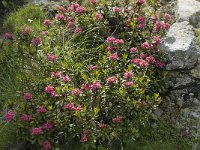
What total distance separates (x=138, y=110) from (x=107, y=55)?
1021 mm

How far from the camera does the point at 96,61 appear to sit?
6.29 meters

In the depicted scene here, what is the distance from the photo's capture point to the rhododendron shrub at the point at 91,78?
5.14m

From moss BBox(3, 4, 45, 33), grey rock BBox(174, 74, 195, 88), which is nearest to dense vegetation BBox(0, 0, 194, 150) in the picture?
grey rock BBox(174, 74, 195, 88)

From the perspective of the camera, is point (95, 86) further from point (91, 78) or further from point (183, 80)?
point (183, 80)

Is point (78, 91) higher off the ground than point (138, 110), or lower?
higher

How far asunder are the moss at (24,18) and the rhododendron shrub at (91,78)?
1.53 metres

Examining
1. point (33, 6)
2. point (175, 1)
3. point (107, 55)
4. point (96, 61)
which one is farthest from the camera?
point (33, 6)

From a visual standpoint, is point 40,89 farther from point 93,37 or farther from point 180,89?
point 180,89

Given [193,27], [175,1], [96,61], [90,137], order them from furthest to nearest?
[175,1] < [193,27] < [96,61] < [90,137]

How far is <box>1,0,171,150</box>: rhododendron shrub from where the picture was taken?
5.14m

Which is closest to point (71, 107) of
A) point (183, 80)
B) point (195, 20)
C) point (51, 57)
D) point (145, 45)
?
point (51, 57)

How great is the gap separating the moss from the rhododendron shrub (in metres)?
1.53

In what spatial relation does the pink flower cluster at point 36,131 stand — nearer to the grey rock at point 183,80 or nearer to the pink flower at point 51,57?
the pink flower at point 51,57

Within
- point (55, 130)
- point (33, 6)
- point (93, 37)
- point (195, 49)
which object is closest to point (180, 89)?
point (195, 49)
